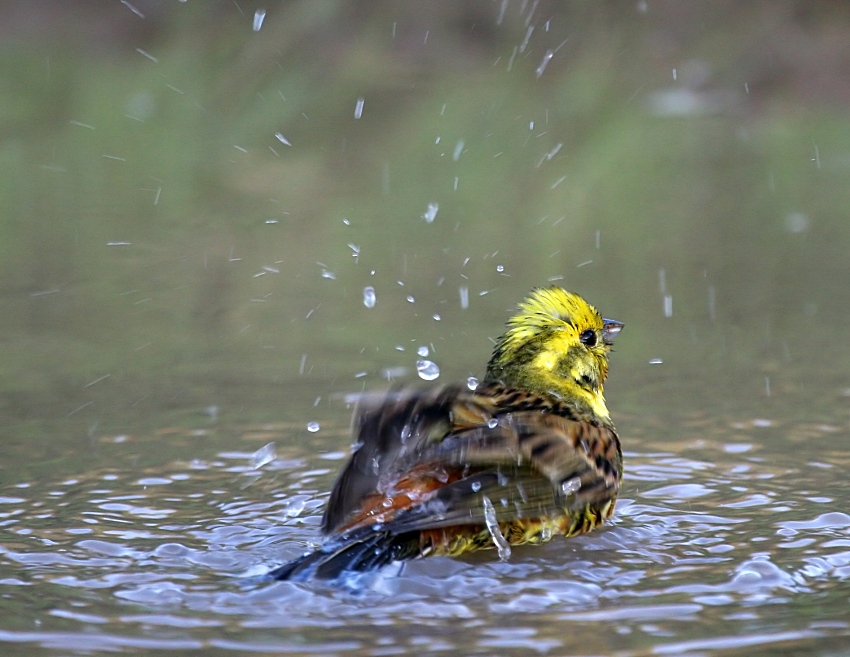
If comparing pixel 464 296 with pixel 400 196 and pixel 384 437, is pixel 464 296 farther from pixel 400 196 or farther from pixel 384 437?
pixel 384 437

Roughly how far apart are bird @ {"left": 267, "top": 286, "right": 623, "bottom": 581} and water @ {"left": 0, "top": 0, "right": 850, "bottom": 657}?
108mm

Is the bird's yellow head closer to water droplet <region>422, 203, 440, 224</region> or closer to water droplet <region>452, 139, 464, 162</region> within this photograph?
water droplet <region>422, 203, 440, 224</region>

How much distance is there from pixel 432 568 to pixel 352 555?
29 centimetres

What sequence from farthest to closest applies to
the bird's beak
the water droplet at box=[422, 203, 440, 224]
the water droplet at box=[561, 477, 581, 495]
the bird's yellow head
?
the water droplet at box=[422, 203, 440, 224], the bird's beak, the bird's yellow head, the water droplet at box=[561, 477, 581, 495]

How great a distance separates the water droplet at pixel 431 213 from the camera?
33.7 feet

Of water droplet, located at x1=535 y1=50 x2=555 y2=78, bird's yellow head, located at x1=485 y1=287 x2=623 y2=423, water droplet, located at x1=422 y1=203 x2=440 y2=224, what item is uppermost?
water droplet, located at x1=535 y1=50 x2=555 y2=78

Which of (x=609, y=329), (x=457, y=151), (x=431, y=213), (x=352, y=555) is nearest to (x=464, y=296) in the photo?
(x=431, y=213)

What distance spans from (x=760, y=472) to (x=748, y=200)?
261 inches

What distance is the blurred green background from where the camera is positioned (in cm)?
660

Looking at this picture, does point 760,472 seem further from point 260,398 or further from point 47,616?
point 47,616

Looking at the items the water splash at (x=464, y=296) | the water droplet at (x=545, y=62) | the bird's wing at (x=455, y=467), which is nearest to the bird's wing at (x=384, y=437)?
the bird's wing at (x=455, y=467)

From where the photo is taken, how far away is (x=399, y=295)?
26.3 feet

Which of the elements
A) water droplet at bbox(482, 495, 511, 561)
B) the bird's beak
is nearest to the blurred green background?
the bird's beak

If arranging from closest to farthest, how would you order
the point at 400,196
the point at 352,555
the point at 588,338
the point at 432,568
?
the point at 352,555
the point at 432,568
the point at 588,338
the point at 400,196
